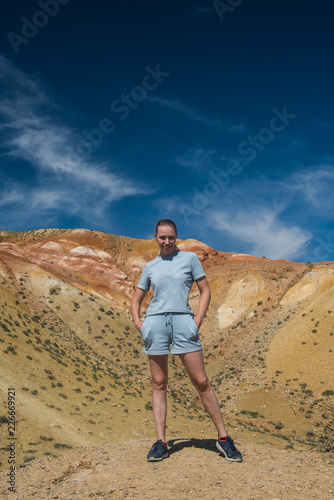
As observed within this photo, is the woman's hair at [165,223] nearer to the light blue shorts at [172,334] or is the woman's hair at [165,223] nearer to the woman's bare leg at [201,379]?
the light blue shorts at [172,334]

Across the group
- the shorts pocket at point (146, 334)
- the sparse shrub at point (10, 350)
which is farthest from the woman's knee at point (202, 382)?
the sparse shrub at point (10, 350)

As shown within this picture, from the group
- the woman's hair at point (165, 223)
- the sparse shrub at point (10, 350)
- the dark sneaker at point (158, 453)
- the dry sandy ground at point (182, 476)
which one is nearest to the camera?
the dry sandy ground at point (182, 476)

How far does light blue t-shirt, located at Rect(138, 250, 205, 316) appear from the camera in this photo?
474 cm

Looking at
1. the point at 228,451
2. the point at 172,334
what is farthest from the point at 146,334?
the point at 228,451

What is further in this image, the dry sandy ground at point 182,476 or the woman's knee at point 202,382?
the woman's knee at point 202,382

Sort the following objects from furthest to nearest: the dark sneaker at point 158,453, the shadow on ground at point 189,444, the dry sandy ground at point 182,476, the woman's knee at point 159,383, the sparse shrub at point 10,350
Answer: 1. the sparse shrub at point 10,350
2. the shadow on ground at point 189,444
3. the woman's knee at point 159,383
4. the dark sneaker at point 158,453
5. the dry sandy ground at point 182,476

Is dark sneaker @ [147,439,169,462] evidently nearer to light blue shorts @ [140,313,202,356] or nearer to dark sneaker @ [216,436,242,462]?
dark sneaker @ [216,436,242,462]

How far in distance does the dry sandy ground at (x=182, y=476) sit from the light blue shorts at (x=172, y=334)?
1.59 metres

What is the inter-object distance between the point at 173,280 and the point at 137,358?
102 feet

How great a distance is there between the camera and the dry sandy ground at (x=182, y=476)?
12.5ft

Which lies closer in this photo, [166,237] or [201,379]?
[201,379]

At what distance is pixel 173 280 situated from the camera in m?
4.82

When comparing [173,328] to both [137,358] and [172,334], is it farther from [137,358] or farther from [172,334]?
[137,358]

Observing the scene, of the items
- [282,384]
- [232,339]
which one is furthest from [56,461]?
[232,339]
